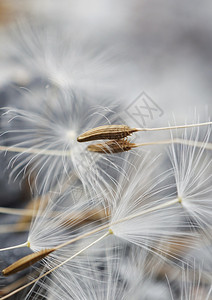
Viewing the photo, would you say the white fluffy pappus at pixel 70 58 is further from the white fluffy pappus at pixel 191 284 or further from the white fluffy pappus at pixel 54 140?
the white fluffy pappus at pixel 191 284

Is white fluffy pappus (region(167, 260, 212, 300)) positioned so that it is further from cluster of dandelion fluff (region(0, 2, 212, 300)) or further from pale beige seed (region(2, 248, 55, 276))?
pale beige seed (region(2, 248, 55, 276))

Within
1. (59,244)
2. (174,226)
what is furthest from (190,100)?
(59,244)

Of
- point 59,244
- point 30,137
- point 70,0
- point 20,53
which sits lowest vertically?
point 59,244

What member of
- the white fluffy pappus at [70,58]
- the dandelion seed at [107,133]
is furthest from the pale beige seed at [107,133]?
the white fluffy pappus at [70,58]

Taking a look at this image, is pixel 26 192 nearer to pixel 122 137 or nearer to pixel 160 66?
pixel 122 137

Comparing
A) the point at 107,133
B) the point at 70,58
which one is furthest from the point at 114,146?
the point at 70,58

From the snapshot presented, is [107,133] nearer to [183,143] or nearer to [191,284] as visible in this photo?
[183,143]

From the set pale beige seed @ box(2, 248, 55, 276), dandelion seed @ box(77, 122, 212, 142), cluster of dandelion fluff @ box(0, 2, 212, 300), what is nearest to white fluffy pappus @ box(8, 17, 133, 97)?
cluster of dandelion fluff @ box(0, 2, 212, 300)
